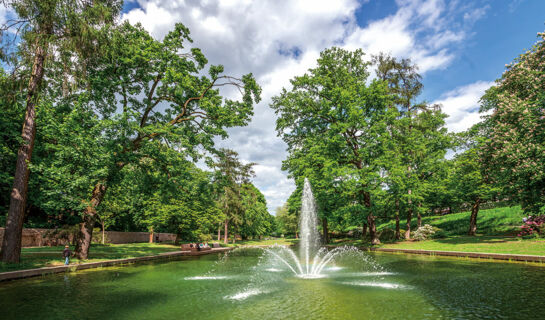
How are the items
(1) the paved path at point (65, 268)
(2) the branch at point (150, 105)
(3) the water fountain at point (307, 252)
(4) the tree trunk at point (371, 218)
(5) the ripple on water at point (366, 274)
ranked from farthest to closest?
(4) the tree trunk at point (371, 218)
(2) the branch at point (150, 105)
(3) the water fountain at point (307, 252)
(5) the ripple on water at point (366, 274)
(1) the paved path at point (65, 268)

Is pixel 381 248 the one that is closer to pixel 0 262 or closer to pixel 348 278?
pixel 348 278

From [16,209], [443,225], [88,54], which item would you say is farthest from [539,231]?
[16,209]

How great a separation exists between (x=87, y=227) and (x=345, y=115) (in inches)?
1027

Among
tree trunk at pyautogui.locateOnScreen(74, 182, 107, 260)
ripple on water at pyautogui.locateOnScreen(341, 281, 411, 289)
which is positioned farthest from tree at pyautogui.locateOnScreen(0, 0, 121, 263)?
ripple on water at pyautogui.locateOnScreen(341, 281, 411, 289)

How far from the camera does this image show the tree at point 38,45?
14.1m

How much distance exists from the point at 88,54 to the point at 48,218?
26.6 m

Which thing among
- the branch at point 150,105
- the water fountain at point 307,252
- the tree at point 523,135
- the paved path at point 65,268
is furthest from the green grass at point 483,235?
the branch at point 150,105

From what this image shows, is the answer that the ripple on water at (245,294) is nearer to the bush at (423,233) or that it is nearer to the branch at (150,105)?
the branch at (150,105)

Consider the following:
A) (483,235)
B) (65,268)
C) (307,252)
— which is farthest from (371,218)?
(65,268)

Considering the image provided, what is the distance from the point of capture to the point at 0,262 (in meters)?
14.2

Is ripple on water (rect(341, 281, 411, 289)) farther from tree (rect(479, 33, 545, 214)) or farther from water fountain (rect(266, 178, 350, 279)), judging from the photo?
tree (rect(479, 33, 545, 214))

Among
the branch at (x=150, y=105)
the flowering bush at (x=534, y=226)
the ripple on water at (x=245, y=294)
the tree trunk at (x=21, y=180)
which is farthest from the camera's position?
the flowering bush at (x=534, y=226)

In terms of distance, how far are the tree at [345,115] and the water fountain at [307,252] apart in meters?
5.45

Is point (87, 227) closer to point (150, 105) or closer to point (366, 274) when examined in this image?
point (150, 105)
